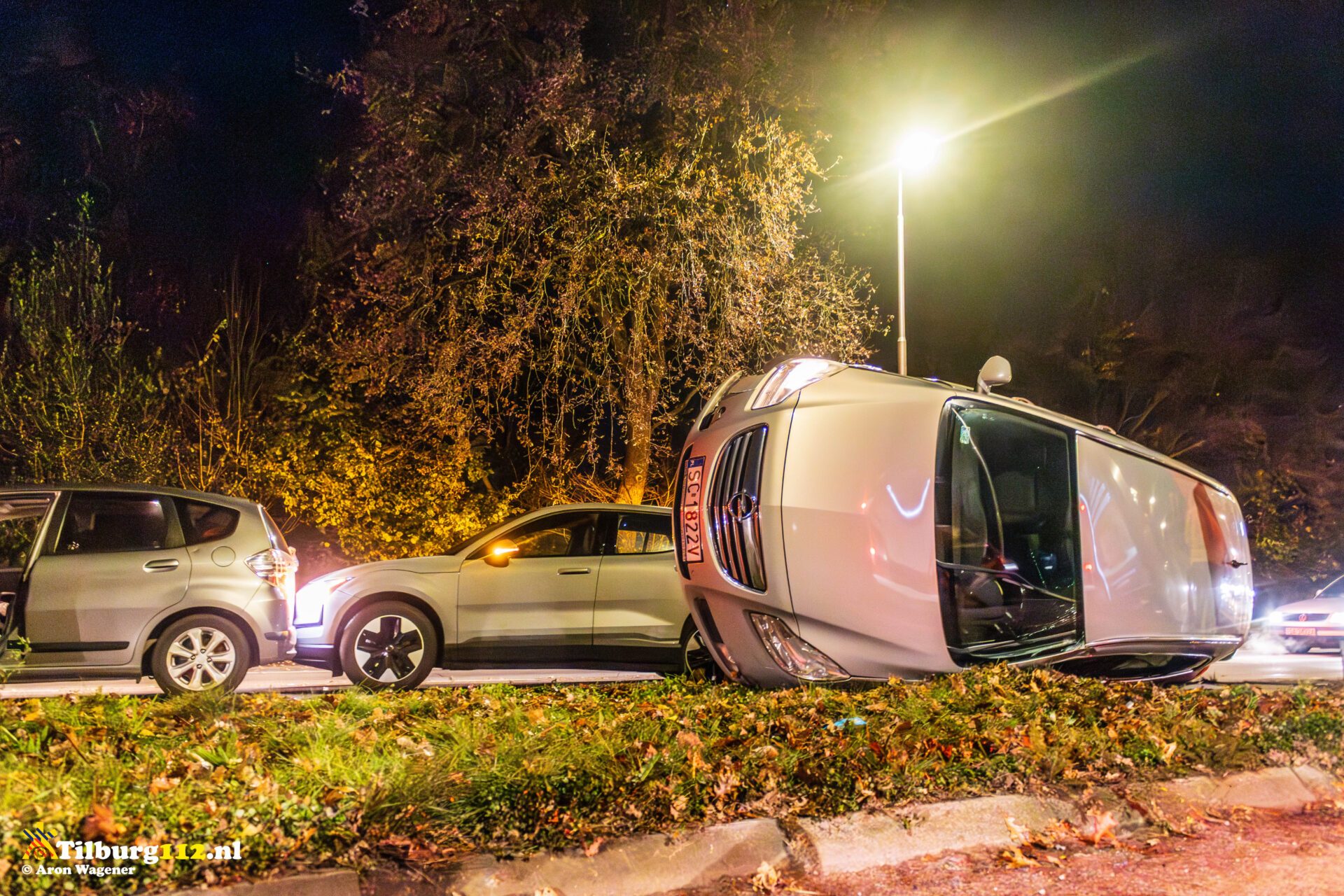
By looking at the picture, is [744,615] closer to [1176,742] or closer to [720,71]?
[1176,742]

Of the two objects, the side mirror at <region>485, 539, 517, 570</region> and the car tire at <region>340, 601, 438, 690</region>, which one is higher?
the side mirror at <region>485, 539, 517, 570</region>

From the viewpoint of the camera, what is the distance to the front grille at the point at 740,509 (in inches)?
253

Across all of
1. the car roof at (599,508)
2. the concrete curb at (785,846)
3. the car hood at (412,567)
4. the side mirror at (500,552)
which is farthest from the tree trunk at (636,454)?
the concrete curb at (785,846)

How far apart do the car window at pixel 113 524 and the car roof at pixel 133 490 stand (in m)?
0.04

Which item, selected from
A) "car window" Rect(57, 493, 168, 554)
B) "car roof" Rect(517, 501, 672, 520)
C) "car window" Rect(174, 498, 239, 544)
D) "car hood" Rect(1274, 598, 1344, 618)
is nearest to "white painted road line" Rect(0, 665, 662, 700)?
"car window" Rect(57, 493, 168, 554)

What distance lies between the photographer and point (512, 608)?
909cm

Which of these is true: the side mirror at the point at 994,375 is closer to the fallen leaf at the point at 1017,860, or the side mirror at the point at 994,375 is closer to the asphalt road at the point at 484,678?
the asphalt road at the point at 484,678

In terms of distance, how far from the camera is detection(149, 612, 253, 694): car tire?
8.22 m

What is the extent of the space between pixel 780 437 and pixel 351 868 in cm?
357

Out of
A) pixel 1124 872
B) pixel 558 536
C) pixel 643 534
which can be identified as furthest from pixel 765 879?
pixel 558 536

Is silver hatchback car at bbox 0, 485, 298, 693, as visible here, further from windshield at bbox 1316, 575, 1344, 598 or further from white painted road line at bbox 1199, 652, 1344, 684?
windshield at bbox 1316, 575, 1344, 598

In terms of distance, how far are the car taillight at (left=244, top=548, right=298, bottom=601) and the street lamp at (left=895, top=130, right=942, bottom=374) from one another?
9.05m

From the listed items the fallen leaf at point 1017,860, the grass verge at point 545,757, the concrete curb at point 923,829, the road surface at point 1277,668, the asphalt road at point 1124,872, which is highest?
the grass verge at point 545,757

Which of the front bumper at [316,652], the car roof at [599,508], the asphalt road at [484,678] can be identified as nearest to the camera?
the front bumper at [316,652]
